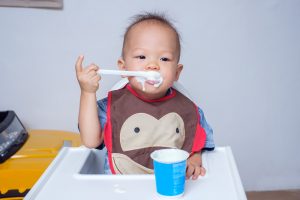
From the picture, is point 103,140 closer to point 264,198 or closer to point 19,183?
point 19,183

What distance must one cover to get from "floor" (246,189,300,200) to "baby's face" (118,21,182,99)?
1185mm

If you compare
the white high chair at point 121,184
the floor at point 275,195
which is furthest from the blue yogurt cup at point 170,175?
the floor at point 275,195

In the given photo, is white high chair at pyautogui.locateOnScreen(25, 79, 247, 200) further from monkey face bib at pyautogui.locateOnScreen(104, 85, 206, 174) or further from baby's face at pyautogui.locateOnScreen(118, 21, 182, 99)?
baby's face at pyautogui.locateOnScreen(118, 21, 182, 99)

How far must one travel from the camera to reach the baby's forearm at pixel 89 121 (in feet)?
2.92

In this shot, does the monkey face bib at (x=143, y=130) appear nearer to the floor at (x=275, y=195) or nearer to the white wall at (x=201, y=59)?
the white wall at (x=201, y=59)

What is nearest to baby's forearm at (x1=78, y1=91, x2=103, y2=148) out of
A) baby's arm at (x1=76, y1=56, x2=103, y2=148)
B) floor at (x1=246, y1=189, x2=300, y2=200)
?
baby's arm at (x1=76, y1=56, x2=103, y2=148)

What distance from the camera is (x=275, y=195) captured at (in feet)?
6.42

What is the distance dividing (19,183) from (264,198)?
1281mm

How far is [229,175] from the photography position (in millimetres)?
822

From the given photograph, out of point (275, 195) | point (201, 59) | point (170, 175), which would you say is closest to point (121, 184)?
point (170, 175)

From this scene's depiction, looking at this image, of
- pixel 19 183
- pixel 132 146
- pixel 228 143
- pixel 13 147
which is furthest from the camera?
pixel 228 143

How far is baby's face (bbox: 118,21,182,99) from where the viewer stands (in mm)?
968

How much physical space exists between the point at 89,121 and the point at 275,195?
1414mm

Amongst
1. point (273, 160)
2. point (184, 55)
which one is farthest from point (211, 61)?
point (273, 160)
